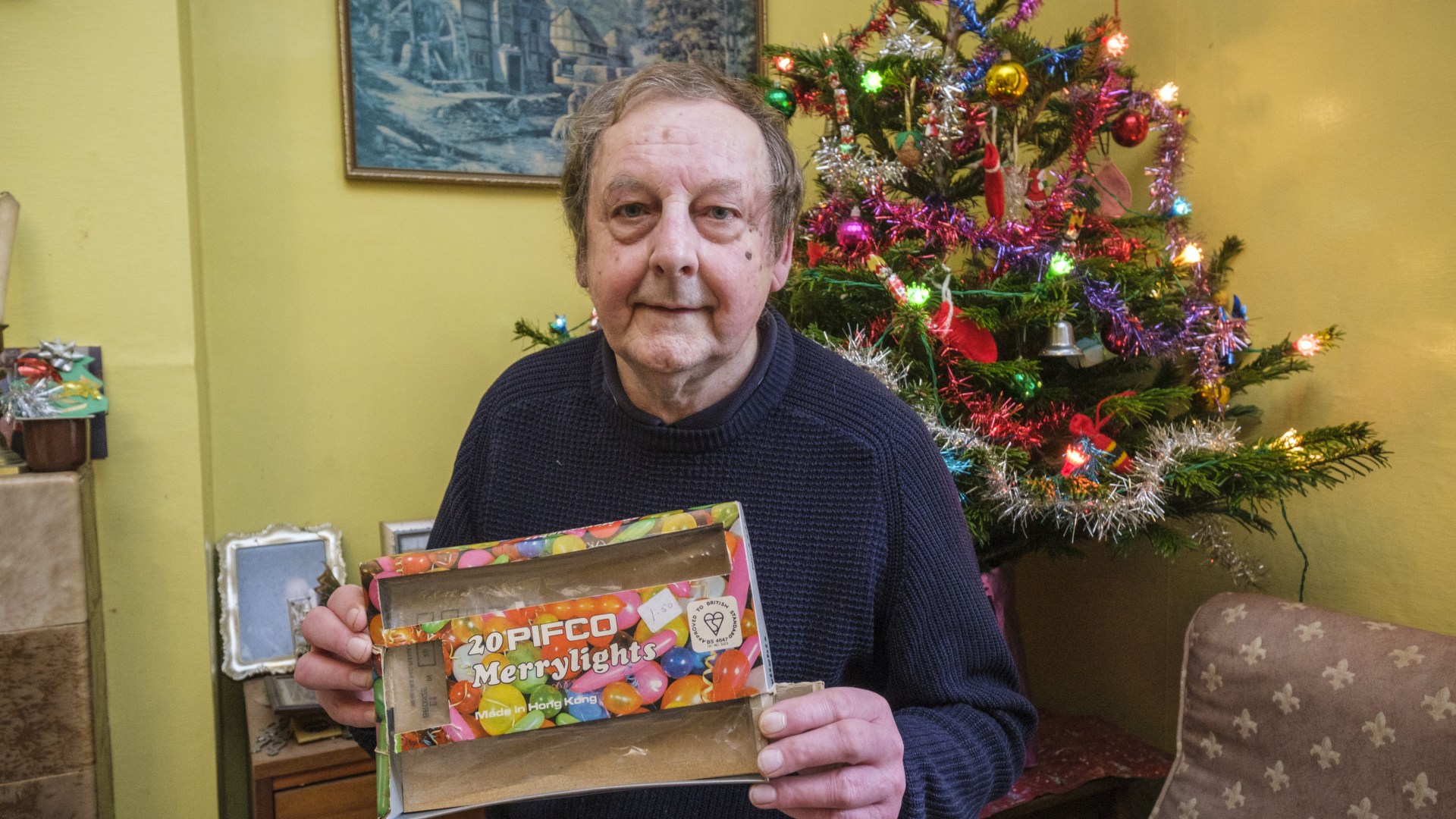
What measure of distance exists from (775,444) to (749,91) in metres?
0.38

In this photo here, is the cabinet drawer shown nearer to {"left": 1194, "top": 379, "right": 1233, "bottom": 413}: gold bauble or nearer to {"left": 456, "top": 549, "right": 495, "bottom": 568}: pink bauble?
{"left": 456, "top": 549, "right": 495, "bottom": 568}: pink bauble

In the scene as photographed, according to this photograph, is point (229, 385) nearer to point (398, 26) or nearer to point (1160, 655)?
point (398, 26)

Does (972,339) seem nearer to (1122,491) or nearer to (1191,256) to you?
(1122,491)

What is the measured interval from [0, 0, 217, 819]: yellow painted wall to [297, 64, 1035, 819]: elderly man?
41.3 inches

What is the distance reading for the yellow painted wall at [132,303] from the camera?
5.24ft

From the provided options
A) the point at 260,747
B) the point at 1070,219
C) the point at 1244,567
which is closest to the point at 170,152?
the point at 260,747

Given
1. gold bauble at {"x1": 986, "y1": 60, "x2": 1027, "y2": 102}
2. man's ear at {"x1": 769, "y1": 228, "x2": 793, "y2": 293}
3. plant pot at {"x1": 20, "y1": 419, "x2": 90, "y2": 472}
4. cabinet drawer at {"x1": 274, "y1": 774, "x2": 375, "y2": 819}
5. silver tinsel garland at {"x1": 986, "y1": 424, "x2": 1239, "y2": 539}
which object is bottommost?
cabinet drawer at {"x1": 274, "y1": 774, "x2": 375, "y2": 819}

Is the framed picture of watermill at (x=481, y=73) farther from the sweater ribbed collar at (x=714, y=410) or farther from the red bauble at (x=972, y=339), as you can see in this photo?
the sweater ribbed collar at (x=714, y=410)

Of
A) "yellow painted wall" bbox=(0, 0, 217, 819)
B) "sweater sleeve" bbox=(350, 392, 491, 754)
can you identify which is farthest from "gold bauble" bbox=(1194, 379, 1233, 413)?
"yellow painted wall" bbox=(0, 0, 217, 819)

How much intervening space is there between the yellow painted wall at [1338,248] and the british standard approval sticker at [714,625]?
4.60ft

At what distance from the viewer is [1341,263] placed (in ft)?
5.33

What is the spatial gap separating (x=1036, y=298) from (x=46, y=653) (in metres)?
1.73

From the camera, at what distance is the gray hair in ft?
2.97

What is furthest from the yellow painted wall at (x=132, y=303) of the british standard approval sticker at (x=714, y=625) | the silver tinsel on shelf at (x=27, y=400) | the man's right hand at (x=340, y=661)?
the british standard approval sticker at (x=714, y=625)
